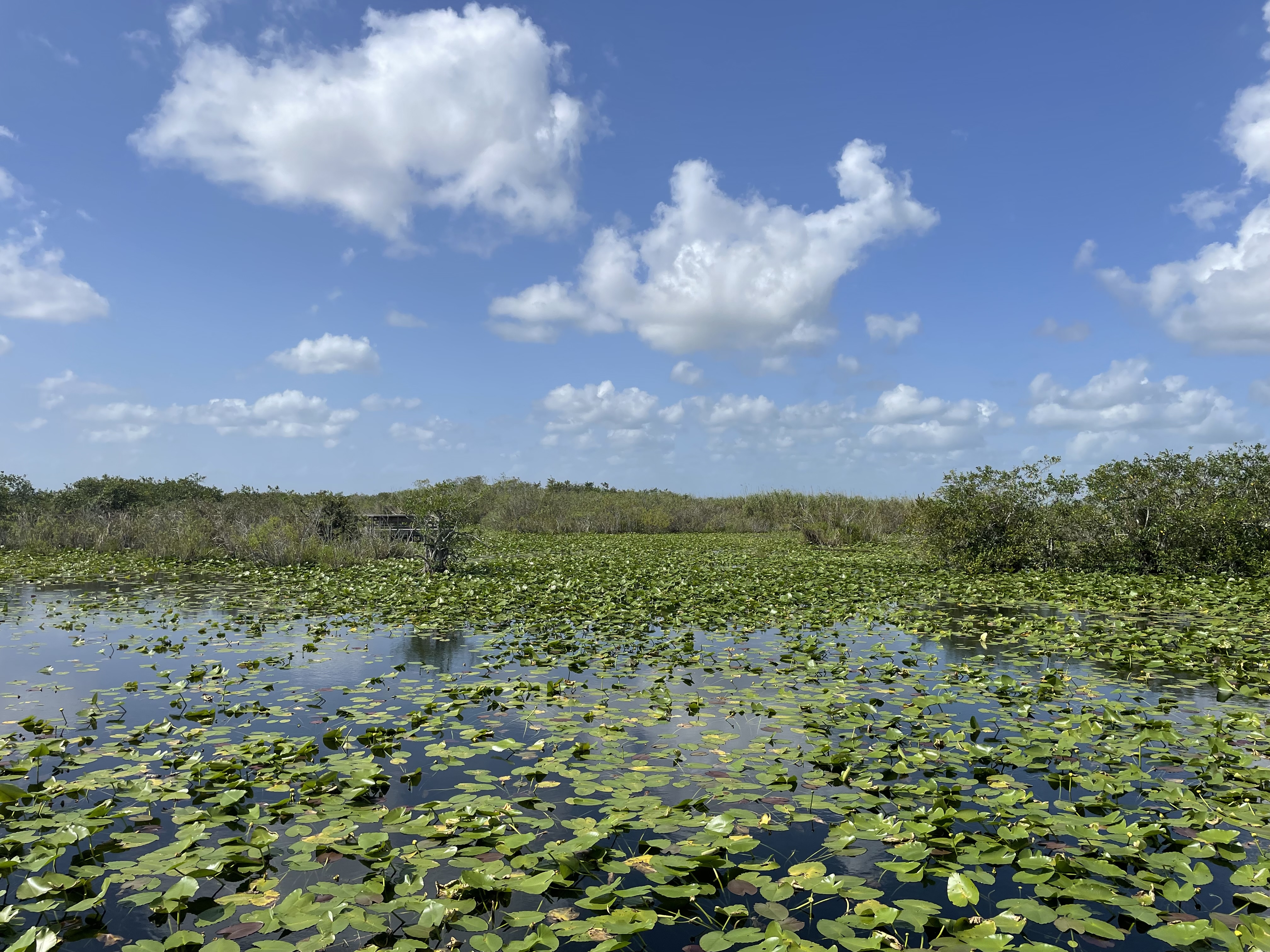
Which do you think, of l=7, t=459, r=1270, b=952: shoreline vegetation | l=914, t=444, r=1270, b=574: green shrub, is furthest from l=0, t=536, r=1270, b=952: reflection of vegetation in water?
l=914, t=444, r=1270, b=574: green shrub

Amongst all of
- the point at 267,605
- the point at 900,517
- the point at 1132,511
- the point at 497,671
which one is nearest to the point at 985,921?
the point at 497,671

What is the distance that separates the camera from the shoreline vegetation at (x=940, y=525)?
12625 mm

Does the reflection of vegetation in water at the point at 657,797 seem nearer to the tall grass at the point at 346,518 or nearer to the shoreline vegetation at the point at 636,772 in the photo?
the shoreline vegetation at the point at 636,772

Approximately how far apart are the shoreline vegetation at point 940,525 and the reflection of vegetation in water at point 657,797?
242 inches

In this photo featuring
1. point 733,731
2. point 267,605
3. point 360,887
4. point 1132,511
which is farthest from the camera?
point 1132,511

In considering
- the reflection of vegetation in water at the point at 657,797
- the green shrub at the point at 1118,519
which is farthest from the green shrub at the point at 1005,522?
the reflection of vegetation in water at the point at 657,797

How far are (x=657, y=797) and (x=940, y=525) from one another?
1204 cm

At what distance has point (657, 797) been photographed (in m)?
3.55

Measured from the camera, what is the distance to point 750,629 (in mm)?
8141

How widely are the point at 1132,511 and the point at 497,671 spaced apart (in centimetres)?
1255

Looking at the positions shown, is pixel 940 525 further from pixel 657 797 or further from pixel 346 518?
pixel 346 518

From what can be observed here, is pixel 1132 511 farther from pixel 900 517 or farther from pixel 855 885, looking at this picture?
pixel 855 885

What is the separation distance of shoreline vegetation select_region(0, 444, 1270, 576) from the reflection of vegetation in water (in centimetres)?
616

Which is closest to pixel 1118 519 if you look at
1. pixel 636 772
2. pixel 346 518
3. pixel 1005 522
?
pixel 1005 522
